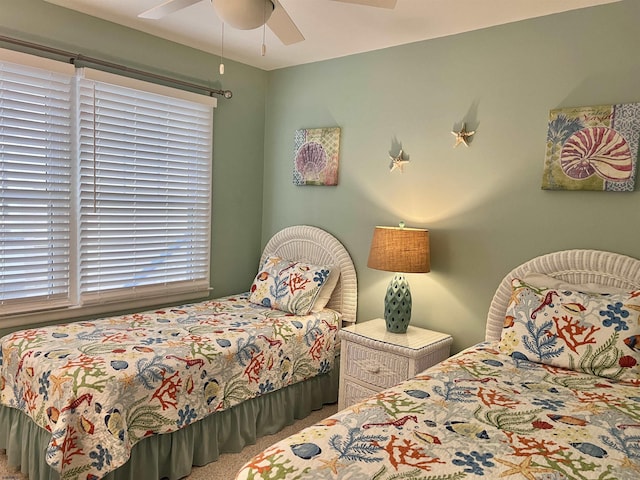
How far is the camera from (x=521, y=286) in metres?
2.44

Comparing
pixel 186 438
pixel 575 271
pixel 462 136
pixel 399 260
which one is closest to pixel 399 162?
pixel 462 136

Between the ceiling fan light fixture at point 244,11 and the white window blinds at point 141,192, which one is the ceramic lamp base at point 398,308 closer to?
the white window blinds at point 141,192

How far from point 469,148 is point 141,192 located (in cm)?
215

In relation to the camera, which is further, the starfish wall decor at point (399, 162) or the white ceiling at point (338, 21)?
the starfish wall decor at point (399, 162)

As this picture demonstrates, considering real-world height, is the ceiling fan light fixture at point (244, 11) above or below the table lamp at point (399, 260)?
above

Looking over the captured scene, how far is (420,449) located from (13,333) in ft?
7.38

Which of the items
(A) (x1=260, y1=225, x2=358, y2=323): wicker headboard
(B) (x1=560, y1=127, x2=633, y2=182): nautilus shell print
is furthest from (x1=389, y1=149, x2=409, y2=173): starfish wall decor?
(B) (x1=560, y1=127, x2=633, y2=182): nautilus shell print

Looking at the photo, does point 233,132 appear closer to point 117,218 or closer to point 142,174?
point 142,174

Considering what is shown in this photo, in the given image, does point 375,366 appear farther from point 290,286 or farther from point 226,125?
point 226,125

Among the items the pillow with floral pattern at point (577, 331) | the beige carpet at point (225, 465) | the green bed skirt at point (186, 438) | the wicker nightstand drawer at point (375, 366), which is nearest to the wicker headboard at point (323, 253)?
the wicker nightstand drawer at point (375, 366)

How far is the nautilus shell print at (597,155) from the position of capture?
2.33 metres

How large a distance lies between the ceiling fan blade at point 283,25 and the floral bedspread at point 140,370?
158 centimetres

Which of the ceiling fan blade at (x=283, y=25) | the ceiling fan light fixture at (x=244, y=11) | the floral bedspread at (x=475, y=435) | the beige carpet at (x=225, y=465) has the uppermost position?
the ceiling fan blade at (x=283, y=25)

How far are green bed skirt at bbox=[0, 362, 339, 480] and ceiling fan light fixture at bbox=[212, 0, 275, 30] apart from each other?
1880 millimetres
